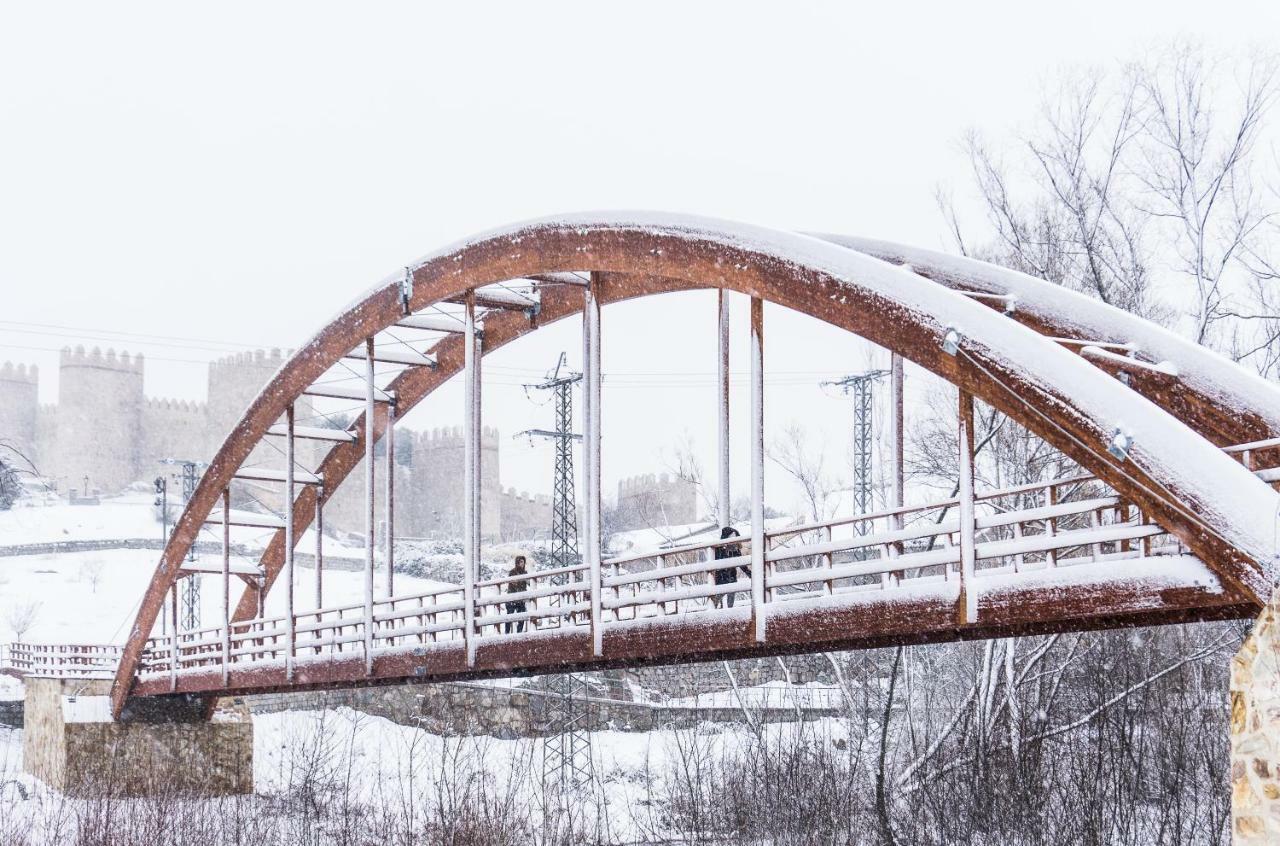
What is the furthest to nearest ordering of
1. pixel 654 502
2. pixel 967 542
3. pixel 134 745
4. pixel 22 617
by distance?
1. pixel 654 502
2. pixel 22 617
3. pixel 134 745
4. pixel 967 542

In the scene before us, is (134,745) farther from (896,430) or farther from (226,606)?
(896,430)

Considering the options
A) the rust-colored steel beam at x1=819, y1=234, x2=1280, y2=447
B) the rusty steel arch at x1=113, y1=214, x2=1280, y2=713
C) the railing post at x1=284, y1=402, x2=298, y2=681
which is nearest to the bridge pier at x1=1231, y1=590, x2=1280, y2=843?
the rusty steel arch at x1=113, y1=214, x2=1280, y2=713

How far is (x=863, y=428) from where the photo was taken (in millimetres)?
26266

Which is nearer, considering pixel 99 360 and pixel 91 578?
pixel 91 578

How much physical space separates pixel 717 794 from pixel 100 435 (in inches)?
2589

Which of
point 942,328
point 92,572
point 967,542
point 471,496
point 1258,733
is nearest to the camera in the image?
point 1258,733

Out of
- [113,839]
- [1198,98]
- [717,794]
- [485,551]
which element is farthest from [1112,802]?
[485,551]

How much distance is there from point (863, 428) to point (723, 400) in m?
13.1

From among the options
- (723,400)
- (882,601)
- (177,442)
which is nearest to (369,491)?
(723,400)

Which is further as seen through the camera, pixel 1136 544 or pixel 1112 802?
pixel 1112 802

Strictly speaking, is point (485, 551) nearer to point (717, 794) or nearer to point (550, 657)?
point (717, 794)

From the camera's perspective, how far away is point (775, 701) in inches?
1480

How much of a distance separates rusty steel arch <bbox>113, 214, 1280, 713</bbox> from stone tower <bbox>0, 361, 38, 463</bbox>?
7320cm

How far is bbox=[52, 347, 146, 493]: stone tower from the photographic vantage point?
81.0 m
